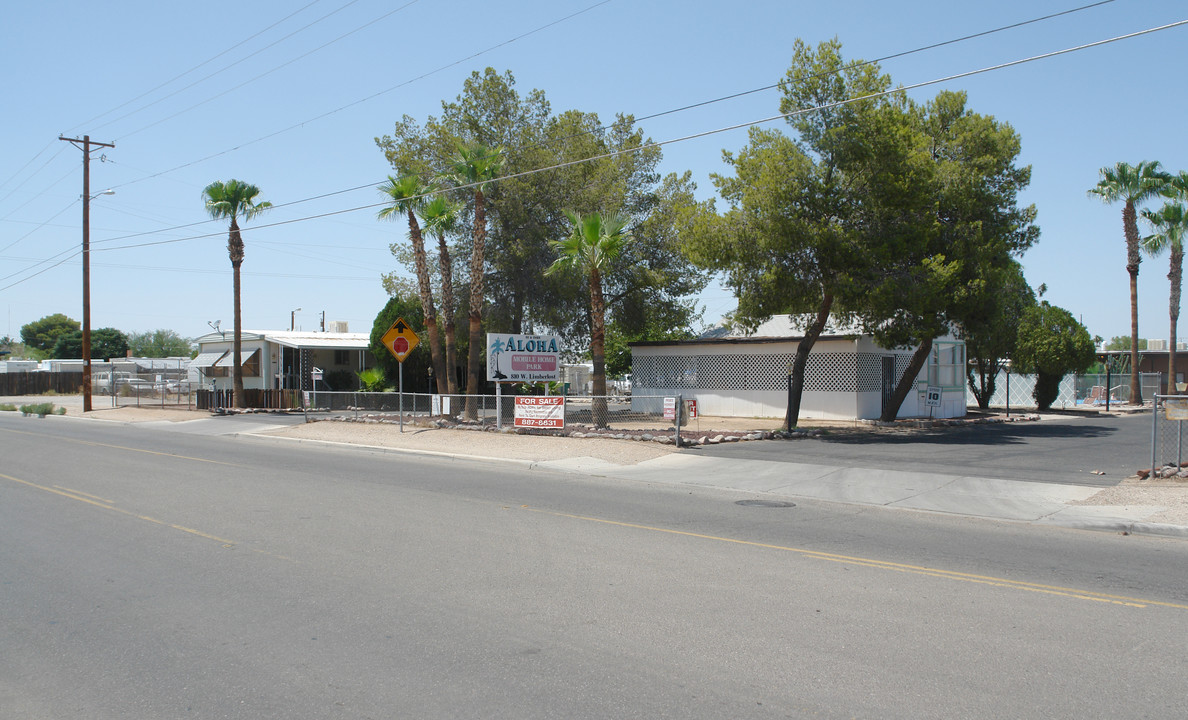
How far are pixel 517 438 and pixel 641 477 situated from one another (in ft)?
21.2

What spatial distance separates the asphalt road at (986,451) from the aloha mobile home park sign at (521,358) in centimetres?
668

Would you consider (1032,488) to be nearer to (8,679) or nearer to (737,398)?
(8,679)

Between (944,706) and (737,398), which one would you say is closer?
(944,706)

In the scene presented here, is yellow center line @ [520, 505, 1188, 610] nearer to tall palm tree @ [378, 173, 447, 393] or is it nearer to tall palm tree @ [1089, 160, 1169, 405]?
tall palm tree @ [378, 173, 447, 393]

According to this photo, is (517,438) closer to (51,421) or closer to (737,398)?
(737,398)

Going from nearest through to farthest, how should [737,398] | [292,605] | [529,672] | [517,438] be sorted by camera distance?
[529,672] < [292,605] < [517,438] < [737,398]

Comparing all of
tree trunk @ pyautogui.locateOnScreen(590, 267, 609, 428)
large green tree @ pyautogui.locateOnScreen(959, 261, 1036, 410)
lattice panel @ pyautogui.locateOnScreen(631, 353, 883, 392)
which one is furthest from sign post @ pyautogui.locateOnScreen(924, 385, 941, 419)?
tree trunk @ pyautogui.locateOnScreen(590, 267, 609, 428)

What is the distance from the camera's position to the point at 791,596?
687 centimetres

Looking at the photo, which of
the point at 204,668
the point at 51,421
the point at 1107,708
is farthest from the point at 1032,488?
the point at 51,421

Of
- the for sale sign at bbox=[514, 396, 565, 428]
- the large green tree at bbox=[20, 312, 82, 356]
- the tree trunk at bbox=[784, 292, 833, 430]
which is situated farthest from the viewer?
the large green tree at bbox=[20, 312, 82, 356]

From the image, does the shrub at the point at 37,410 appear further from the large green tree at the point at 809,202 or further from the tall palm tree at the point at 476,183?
the large green tree at the point at 809,202

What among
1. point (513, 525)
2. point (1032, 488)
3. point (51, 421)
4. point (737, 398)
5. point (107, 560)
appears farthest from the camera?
point (51, 421)

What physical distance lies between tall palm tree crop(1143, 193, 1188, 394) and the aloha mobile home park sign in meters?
34.5

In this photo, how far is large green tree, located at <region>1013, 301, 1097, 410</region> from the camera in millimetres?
35500
